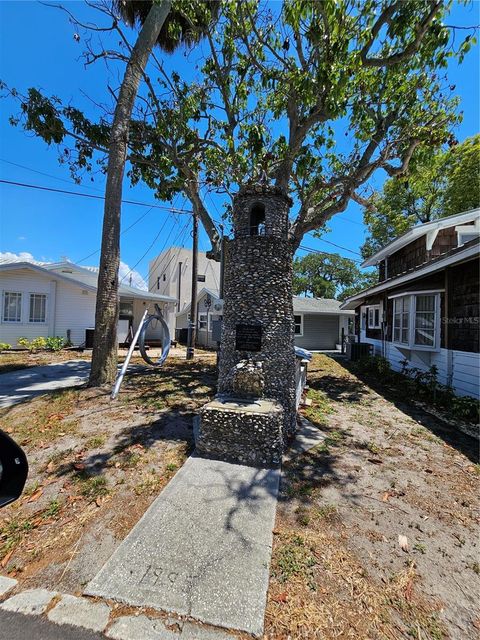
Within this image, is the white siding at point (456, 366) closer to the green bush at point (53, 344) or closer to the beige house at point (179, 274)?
the green bush at point (53, 344)

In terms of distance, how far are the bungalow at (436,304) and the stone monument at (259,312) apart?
170 inches

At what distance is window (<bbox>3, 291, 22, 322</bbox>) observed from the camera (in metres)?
14.5

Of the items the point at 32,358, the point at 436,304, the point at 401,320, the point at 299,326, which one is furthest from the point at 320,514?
the point at 299,326

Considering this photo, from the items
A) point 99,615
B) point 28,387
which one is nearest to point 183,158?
point 28,387

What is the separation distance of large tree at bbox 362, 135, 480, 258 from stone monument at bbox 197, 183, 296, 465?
5.21 m

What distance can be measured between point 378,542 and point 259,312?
3441 millimetres

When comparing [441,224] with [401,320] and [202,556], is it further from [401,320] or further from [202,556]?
[202,556]

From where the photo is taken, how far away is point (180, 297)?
27703 mm

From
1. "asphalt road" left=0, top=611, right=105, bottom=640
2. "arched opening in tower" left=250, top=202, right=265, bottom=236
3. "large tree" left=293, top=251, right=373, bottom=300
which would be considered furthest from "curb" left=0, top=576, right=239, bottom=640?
"large tree" left=293, top=251, right=373, bottom=300

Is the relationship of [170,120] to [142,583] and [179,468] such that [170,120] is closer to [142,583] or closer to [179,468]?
[179,468]

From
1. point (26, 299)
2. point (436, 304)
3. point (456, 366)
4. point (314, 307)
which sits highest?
point (314, 307)

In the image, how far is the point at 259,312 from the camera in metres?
5.28

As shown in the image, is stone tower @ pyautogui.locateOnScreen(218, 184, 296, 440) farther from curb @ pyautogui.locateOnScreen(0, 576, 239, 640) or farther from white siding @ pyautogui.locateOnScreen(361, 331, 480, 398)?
white siding @ pyautogui.locateOnScreen(361, 331, 480, 398)

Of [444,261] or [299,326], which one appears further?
[299,326]
